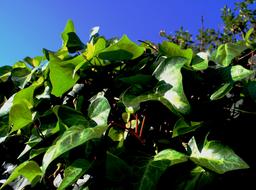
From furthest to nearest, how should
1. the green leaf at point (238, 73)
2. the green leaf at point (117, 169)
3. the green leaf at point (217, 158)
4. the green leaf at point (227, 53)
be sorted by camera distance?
the green leaf at point (227, 53), the green leaf at point (238, 73), the green leaf at point (117, 169), the green leaf at point (217, 158)

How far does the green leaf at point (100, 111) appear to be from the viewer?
1.02 metres

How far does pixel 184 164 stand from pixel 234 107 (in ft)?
0.91

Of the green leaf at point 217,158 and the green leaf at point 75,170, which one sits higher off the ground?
the green leaf at point 75,170

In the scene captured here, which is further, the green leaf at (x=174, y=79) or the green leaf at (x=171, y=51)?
the green leaf at (x=171, y=51)

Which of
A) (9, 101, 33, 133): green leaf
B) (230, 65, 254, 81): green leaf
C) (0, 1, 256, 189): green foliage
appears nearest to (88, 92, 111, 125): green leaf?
(0, 1, 256, 189): green foliage

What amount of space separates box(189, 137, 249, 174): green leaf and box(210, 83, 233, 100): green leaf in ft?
0.44

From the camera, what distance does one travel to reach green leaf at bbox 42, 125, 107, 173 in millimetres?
866

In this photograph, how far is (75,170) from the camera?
3.11ft

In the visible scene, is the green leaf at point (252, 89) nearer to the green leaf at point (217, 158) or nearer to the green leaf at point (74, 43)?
the green leaf at point (217, 158)

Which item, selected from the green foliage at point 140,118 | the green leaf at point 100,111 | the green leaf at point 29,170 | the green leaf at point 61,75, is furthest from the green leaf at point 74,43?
the green leaf at point 29,170

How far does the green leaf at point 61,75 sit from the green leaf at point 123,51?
3.7 inches

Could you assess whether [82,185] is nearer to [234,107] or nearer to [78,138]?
[78,138]

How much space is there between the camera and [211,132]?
1047 millimetres

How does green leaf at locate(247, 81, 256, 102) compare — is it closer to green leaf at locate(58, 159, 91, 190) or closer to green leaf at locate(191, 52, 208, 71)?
green leaf at locate(191, 52, 208, 71)
